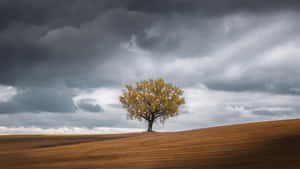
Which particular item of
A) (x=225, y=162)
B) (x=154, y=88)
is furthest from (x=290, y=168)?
(x=154, y=88)

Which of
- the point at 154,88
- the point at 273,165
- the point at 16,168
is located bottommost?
the point at 16,168

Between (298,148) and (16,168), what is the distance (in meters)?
4.13

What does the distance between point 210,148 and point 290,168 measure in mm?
1678

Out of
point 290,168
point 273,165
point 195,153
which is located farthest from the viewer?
point 195,153

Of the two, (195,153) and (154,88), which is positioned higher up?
(154,88)

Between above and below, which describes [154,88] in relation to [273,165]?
above

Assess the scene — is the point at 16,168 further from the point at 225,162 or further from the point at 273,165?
the point at 273,165

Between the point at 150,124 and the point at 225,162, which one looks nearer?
the point at 225,162

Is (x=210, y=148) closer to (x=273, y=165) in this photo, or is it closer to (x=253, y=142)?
(x=253, y=142)

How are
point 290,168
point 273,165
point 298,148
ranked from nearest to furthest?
point 290,168 → point 273,165 → point 298,148

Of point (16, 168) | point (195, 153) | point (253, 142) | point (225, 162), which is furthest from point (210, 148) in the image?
point (16, 168)

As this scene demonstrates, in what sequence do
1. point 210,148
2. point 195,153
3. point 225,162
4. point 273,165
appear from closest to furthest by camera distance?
1. point 273,165
2. point 225,162
3. point 195,153
4. point 210,148

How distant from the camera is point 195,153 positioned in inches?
149

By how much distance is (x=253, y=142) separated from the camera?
4.19 meters
